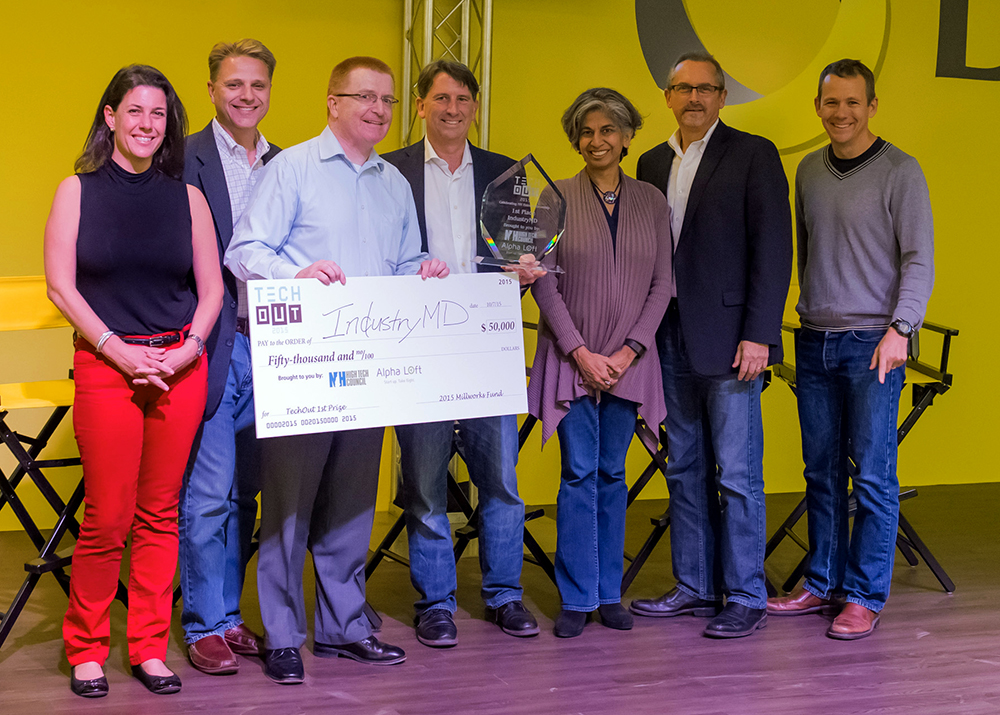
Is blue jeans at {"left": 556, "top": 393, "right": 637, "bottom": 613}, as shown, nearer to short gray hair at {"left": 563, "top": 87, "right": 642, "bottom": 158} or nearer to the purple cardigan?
the purple cardigan

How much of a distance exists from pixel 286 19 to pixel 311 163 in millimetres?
2044

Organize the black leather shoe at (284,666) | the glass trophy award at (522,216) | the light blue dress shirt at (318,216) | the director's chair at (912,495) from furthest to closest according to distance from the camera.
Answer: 1. the director's chair at (912,495)
2. the glass trophy award at (522,216)
3. the black leather shoe at (284,666)
4. the light blue dress shirt at (318,216)

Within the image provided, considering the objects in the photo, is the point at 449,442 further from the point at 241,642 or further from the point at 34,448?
the point at 34,448

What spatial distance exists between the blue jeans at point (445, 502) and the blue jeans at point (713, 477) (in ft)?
1.84

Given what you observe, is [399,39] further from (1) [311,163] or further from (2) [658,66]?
(1) [311,163]

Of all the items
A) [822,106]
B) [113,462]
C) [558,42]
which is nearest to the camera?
[113,462]

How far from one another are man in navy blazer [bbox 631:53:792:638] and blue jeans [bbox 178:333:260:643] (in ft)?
4.42

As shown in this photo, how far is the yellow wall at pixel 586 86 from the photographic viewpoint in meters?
4.12

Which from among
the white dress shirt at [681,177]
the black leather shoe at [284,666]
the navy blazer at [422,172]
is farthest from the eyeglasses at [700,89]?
the black leather shoe at [284,666]

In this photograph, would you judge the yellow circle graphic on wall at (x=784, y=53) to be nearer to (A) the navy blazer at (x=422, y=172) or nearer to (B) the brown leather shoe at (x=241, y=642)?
(A) the navy blazer at (x=422, y=172)

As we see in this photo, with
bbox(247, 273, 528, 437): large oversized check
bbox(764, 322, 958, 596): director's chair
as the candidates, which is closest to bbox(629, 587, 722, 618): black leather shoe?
bbox(764, 322, 958, 596): director's chair

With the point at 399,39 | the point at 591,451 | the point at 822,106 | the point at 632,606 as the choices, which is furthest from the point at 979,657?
the point at 399,39

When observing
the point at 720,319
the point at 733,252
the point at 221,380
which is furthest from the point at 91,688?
the point at 733,252

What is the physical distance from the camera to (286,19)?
14.2 feet
